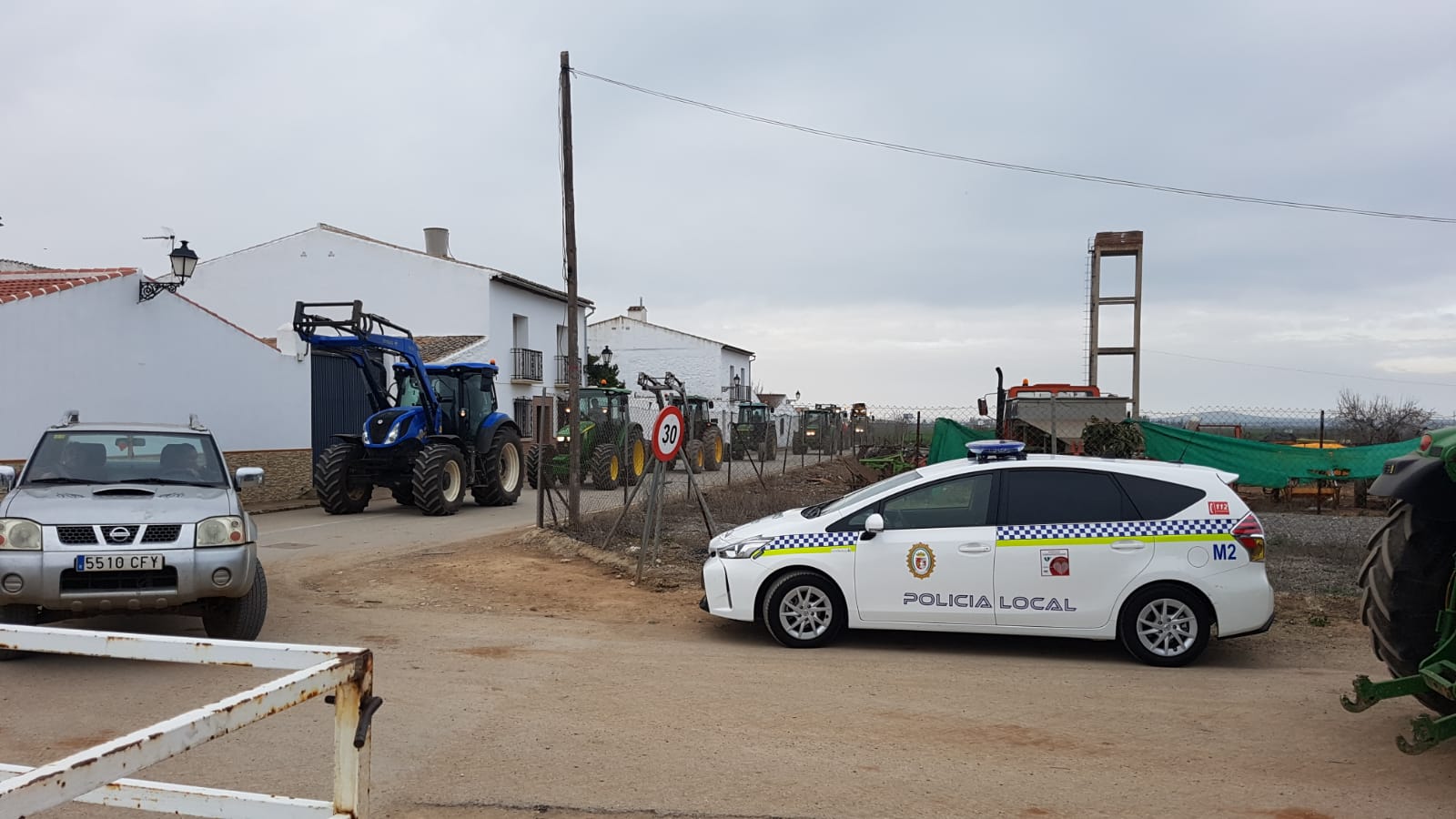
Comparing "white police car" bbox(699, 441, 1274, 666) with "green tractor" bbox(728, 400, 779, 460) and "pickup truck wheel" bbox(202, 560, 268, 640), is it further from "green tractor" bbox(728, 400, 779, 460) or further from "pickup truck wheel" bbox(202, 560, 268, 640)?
"green tractor" bbox(728, 400, 779, 460)

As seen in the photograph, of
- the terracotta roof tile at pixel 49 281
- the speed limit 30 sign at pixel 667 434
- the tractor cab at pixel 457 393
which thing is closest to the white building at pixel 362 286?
the tractor cab at pixel 457 393

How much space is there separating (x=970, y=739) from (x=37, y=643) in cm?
427

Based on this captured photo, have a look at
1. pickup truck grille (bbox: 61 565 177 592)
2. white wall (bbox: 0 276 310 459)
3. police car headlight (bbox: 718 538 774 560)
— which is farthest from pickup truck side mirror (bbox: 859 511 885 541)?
white wall (bbox: 0 276 310 459)

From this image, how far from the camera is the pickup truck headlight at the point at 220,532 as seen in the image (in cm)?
684

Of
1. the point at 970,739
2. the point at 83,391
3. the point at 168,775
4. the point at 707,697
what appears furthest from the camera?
the point at 83,391

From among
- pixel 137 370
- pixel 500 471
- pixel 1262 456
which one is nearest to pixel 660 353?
pixel 500 471

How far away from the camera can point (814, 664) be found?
23.1ft

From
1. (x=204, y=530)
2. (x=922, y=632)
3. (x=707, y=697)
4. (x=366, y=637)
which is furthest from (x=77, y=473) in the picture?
(x=922, y=632)

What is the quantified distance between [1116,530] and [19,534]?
7.42 metres

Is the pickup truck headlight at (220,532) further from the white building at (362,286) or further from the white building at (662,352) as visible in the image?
the white building at (662,352)

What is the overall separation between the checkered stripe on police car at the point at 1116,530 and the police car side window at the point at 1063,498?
0.15 feet

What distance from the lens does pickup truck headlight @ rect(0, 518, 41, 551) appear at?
6.50 metres

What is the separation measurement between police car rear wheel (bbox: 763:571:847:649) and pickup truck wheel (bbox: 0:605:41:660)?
5031mm

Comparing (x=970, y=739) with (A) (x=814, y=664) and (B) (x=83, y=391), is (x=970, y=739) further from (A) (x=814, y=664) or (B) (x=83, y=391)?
(B) (x=83, y=391)
